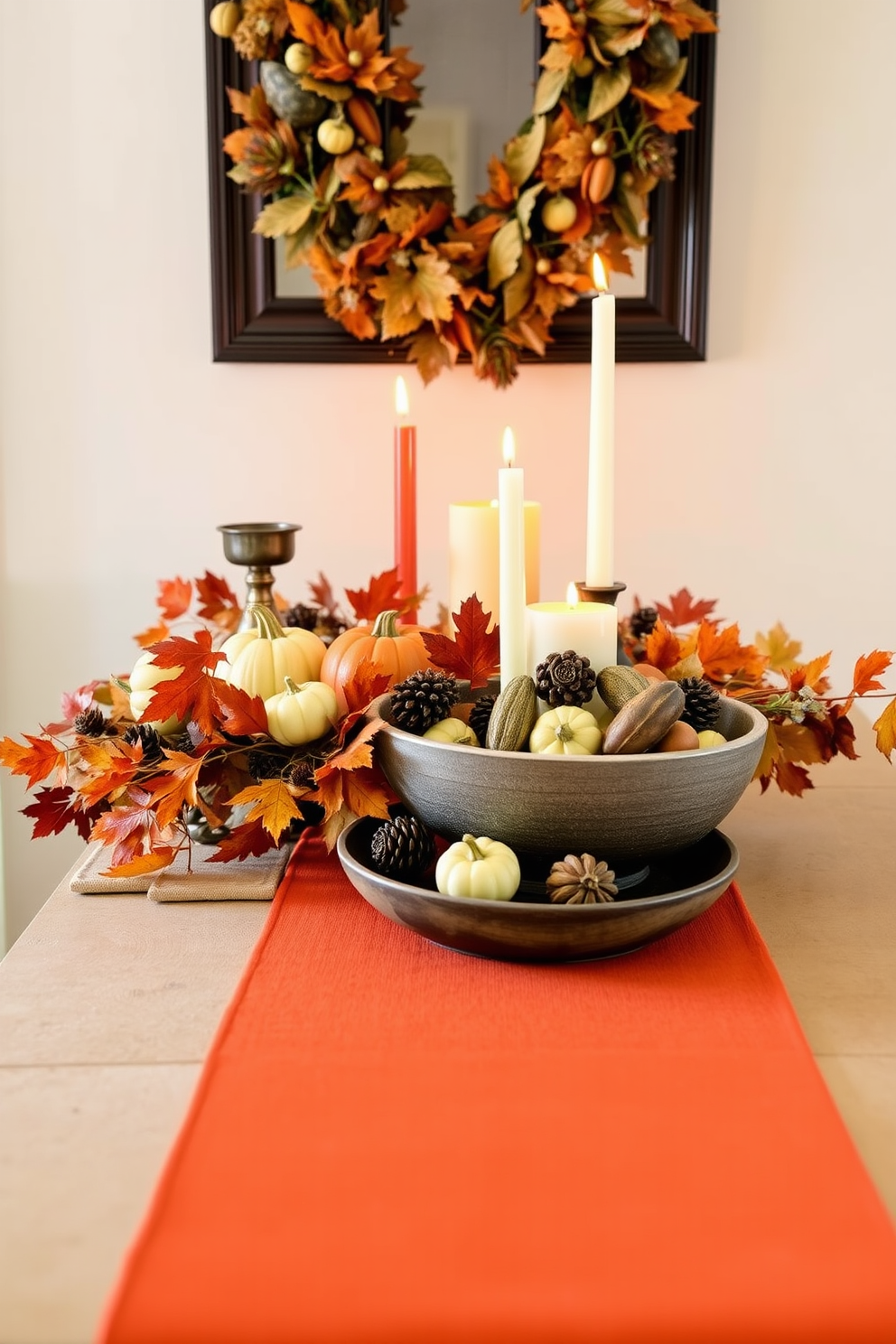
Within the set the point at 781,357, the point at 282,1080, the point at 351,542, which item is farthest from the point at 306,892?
the point at 781,357

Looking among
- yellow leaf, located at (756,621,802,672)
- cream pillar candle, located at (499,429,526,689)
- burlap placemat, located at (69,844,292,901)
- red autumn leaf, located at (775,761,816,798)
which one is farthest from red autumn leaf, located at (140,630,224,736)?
yellow leaf, located at (756,621,802,672)

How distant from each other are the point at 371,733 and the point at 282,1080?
0.78ft

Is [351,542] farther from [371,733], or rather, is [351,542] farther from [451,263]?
[371,733]

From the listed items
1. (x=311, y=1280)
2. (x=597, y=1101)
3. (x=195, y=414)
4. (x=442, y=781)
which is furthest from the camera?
(x=195, y=414)

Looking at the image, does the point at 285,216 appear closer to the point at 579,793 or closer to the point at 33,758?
the point at 33,758

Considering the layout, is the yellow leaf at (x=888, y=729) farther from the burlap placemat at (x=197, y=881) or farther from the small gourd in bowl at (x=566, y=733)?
the burlap placemat at (x=197, y=881)

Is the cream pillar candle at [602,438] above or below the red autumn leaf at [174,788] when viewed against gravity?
above

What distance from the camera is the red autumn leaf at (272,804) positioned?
803mm

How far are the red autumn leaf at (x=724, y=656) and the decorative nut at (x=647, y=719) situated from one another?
259mm

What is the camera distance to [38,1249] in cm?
47

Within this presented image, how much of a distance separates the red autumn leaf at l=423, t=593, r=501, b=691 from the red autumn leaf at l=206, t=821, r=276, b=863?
17 cm

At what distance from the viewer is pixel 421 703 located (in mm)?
770

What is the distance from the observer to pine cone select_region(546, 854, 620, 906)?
0.68 metres

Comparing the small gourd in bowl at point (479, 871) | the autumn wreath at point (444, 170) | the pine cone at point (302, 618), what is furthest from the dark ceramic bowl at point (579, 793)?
the autumn wreath at point (444, 170)
